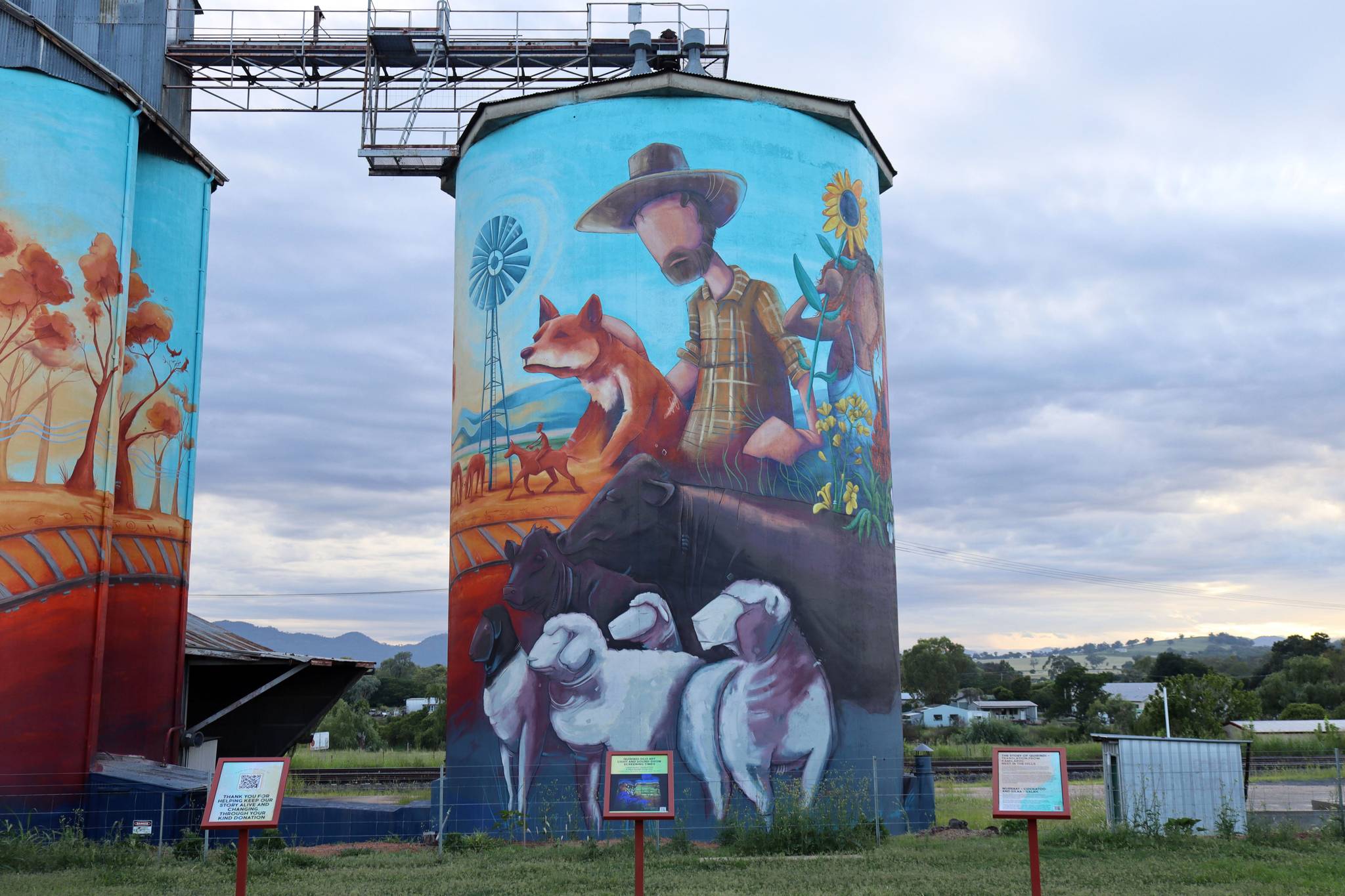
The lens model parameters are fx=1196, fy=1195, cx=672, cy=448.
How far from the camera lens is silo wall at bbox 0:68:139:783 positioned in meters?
20.1

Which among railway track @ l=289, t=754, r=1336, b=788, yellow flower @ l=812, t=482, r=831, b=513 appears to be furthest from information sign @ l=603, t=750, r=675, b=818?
railway track @ l=289, t=754, r=1336, b=788

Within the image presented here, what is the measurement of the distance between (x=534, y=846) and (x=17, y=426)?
11471mm

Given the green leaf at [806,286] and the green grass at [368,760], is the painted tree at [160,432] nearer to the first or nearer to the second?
the green leaf at [806,286]

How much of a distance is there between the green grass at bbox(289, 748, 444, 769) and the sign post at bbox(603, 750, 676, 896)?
83.5ft

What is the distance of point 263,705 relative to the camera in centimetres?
2883

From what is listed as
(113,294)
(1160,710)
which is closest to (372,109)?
(113,294)

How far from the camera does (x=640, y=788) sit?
12.1 metres

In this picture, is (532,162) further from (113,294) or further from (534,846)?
(534,846)

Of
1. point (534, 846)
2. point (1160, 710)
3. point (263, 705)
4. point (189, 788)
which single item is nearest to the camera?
point (534, 846)

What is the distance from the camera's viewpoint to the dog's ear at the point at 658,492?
21.0 metres

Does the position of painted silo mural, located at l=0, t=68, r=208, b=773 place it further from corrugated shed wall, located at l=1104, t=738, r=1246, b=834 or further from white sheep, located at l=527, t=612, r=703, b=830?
corrugated shed wall, located at l=1104, t=738, r=1246, b=834

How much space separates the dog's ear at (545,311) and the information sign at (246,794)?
1184 centimetres

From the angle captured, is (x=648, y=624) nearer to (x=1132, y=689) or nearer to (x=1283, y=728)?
(x=1283, y=728)

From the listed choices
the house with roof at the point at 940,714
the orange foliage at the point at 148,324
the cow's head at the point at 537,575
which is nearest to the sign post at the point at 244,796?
the cow's head at the point at 537,575
